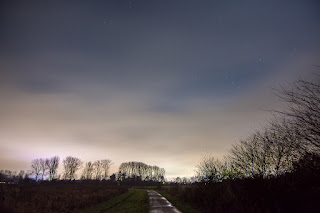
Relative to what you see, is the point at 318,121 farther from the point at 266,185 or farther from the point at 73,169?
the point at 73,169

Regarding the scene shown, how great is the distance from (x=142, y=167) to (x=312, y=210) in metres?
131

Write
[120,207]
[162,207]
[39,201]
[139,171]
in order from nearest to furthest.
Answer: [162,207] → [39,201] → [120,207] → [139,171]

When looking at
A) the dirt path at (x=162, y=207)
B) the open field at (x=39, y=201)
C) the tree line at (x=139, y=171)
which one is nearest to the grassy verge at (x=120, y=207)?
the dirt path at (x=162, y=207)

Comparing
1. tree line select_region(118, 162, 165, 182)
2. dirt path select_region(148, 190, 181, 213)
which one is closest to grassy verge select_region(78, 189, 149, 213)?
dirt path select_region(148, 190, 181, 213)

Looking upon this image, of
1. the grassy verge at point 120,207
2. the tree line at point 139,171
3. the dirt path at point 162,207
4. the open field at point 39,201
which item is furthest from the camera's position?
the tree line at point 139,171

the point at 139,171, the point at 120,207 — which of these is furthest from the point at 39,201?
the point at 139,171

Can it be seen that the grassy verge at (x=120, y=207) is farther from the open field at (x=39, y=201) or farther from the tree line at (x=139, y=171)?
the tree line at (x=139, y=171)

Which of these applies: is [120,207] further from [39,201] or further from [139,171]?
[139,171]

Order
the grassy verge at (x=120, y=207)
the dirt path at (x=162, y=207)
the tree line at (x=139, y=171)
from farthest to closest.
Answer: the tree line at (x=139, y=171)
the grassy verge at (x=120, y=207)
the dirt path at (x=162, y=207)

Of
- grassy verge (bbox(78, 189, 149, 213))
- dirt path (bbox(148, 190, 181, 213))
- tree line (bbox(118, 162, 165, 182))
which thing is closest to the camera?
dirt path (bbox(148, 190, 181, 213))

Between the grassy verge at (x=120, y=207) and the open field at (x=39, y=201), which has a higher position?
the open field at (x=39, y=201)

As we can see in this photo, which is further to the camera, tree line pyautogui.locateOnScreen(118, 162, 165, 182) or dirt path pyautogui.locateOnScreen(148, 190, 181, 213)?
tree line pyautogui.locateOnScreen(118, 162, 165, 182)

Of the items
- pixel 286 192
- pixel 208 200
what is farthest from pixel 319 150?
pixel 208 200

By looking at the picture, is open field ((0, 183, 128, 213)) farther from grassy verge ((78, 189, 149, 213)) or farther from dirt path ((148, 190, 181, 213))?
dirt path ((148, 190, 181, 213))
